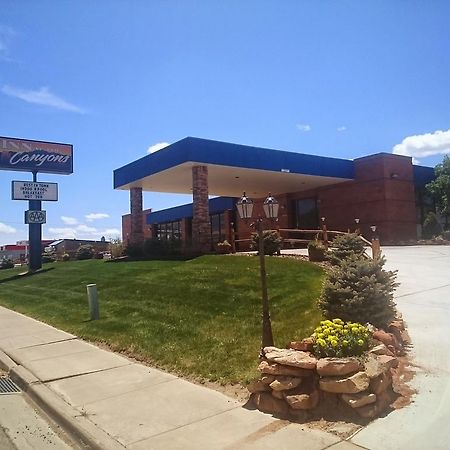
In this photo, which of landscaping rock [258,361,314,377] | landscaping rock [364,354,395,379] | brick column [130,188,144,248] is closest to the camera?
landscaping rock [364,354,395,379]

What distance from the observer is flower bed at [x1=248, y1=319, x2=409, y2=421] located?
5211 millimetres

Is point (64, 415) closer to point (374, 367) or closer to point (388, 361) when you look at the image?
point (374, 367)

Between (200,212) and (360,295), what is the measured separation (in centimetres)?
1850

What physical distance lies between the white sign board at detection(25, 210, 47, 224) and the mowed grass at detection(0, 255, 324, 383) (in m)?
13.5

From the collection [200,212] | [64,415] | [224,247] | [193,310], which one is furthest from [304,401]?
[200,212]

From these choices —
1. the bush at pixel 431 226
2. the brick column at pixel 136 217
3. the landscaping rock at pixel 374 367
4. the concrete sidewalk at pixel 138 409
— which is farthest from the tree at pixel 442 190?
the landscaping rock at pixel 374 367

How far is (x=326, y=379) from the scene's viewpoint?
5418mm

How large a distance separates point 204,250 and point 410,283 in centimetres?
1394

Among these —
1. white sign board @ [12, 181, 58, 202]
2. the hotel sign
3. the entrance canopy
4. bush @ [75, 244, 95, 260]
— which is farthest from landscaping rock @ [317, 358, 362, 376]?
bush @ [75, 244, 95, 260]

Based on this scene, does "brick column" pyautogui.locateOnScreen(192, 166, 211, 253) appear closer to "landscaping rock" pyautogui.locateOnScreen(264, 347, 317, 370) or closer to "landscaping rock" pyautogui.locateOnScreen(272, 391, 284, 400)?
"landscaping rock" pyautogui.locateOnScreen(264, 347, 317, 370)

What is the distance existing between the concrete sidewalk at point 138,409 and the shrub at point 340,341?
105cm

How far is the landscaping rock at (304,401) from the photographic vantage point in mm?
5328

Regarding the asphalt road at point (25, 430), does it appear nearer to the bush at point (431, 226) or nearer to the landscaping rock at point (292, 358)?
the landscaping rock at point (292, 358)

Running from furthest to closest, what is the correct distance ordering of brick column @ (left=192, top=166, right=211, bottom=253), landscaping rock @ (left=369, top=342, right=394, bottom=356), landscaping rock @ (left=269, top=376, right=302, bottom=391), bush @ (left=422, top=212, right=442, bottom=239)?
bush @ (left=422, top=212, right=442, bottom=239) < brick column @ (left=192, top=166, right=211, bottom=253) < landscaping rock @ (left=369, top=342, right=394, bottom=356) < landscaping rock @ (left=269, top=376, right=302, bottom=391)
